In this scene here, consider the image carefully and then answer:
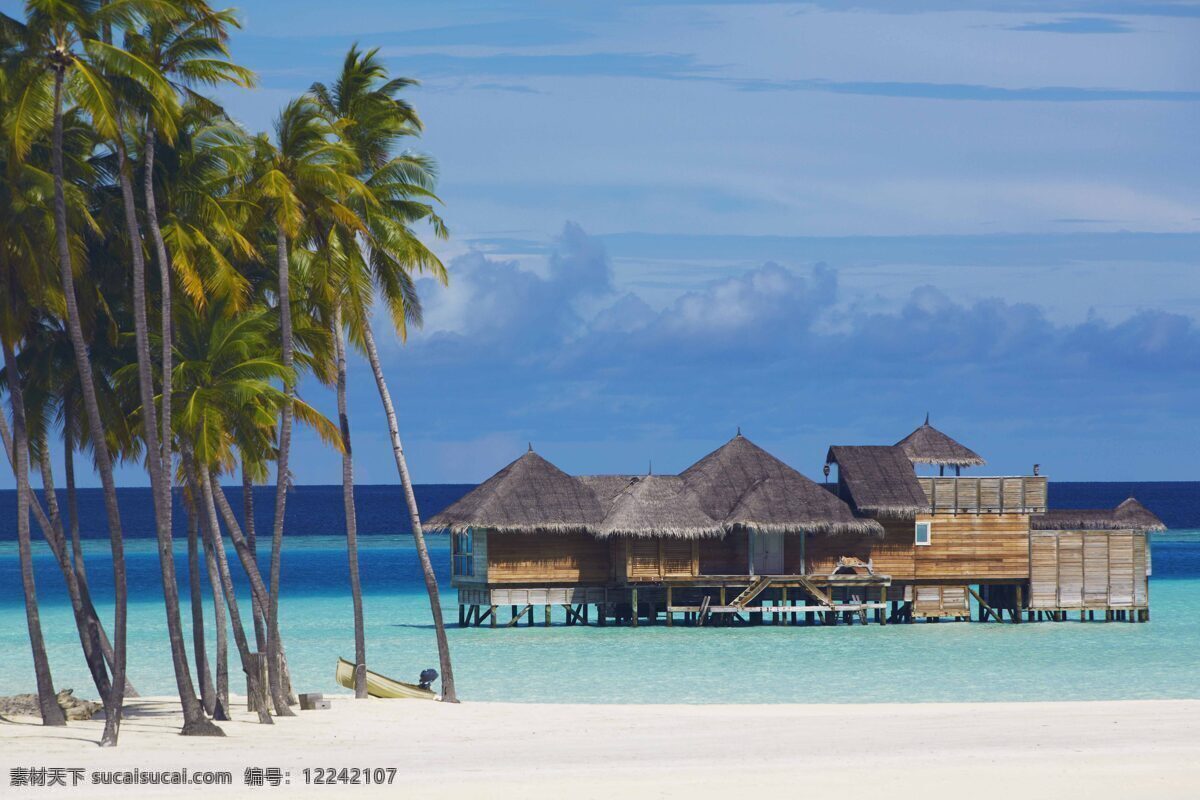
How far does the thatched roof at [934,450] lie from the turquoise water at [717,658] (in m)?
4.67

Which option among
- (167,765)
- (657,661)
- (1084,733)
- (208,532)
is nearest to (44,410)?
(208,532)

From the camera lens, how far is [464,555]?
45.6 meters

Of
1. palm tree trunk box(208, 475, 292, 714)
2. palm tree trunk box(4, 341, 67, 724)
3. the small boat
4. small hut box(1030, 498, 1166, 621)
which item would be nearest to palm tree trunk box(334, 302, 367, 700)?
the small boat

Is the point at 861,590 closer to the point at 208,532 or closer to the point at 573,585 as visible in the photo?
Result: the point at 573,585

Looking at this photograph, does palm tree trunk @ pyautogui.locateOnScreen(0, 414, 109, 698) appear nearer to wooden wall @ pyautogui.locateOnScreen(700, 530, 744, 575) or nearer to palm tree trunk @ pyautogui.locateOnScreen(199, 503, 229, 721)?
palm tree trunk @ pyautogui.locateOnScreen(199, 503, 229, 721)

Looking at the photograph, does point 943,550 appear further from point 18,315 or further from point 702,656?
point 18,315

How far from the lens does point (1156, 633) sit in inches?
1791

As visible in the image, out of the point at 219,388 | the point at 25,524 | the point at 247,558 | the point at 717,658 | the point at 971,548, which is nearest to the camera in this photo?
the point at 219,388

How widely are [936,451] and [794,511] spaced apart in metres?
5.20

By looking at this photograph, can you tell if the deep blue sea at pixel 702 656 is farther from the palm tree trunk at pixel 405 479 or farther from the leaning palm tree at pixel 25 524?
the leaning palm tree at pixel 25 524

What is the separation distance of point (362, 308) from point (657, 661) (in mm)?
16357

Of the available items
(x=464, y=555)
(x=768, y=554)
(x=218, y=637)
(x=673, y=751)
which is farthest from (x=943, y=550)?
(x=673, y=751)

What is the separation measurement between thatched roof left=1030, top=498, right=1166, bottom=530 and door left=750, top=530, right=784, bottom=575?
25.5ft

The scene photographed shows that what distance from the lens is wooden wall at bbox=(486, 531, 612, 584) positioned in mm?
44219
